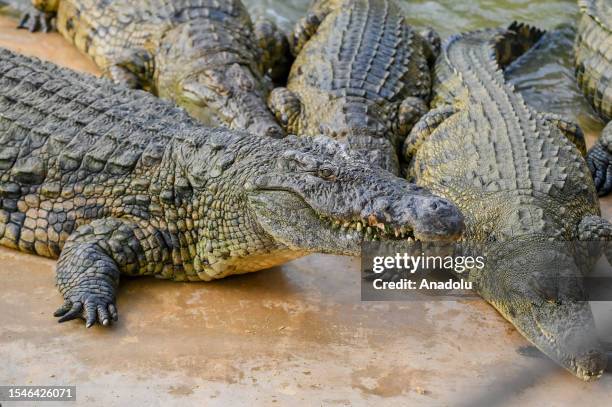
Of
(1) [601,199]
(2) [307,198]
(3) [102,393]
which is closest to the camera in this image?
(3) [102,393]

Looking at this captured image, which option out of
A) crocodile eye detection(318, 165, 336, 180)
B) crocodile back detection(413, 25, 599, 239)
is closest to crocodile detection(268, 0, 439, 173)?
crocodile back detection(413, 25, 599, 239)

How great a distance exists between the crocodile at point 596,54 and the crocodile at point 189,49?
2411mm

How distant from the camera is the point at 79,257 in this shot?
13.0 feet

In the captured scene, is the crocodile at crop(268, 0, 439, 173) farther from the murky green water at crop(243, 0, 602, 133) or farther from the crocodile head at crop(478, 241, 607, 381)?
the crocodile head at crop(478, 241, 607, 381)

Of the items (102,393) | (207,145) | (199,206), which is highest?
(207,145)

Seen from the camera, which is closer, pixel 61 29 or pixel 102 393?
pixel 102 393

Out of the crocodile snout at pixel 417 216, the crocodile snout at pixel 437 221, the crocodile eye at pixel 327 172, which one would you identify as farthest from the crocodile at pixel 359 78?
the crocodile snout at pixel 437 221

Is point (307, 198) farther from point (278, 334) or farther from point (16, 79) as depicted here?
point (16, 79)

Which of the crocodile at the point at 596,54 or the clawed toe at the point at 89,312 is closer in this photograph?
the clawed toe at the point at 89,312

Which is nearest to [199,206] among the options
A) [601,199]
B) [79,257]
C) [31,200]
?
[79,257]

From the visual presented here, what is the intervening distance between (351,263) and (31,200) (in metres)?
1.67

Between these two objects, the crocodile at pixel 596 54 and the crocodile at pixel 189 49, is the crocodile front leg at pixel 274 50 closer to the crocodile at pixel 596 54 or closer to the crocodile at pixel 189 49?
the crocodile at pixel 189 49

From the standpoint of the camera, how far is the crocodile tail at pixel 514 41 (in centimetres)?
699

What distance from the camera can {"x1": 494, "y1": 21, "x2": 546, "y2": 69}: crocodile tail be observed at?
A: 22.9 feet
